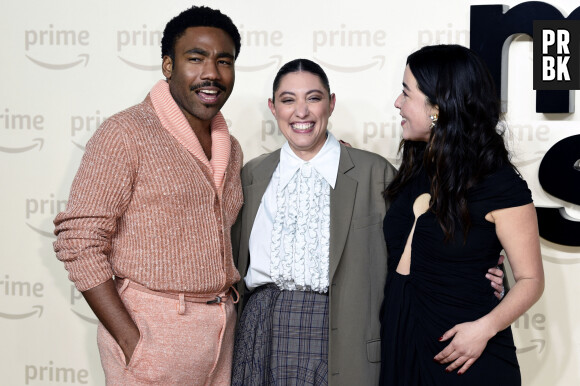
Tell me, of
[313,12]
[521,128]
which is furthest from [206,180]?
[521,128]

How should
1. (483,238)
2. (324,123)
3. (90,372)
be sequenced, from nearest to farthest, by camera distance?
(483,238), (324,123), (90,372)

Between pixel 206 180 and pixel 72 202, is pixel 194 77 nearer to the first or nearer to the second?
pixel 206 180

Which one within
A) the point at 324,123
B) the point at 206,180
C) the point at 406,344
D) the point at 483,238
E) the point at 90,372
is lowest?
the point at 90,372

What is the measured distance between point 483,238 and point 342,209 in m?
0.46

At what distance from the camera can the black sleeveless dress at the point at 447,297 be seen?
177 cm

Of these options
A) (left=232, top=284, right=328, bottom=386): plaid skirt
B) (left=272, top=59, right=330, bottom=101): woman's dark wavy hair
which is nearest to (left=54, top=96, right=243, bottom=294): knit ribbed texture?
(left=232, top=284, right=328, bottom=386): plaid skirt

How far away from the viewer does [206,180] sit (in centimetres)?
183
